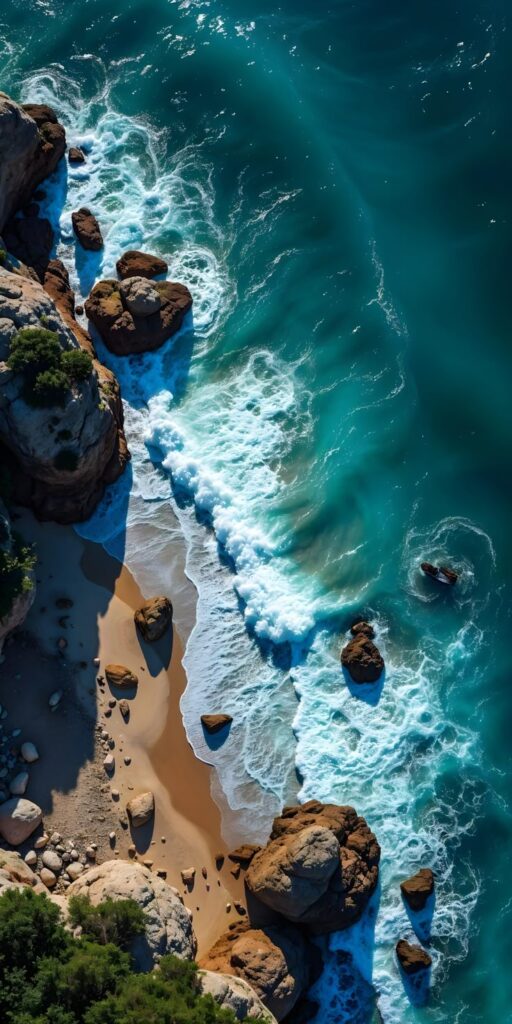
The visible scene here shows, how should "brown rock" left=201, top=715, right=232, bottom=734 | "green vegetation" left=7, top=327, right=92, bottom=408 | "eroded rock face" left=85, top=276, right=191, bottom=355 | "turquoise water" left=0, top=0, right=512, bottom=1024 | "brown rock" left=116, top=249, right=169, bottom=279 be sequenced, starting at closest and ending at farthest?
"green vegetation" left=7, top=327, right=92, bottom=408 < "brown rock" left=201, top=715, right=232, bottom=734 < "turquoise water" left=0, top=0, right=512, bottom=1024 < "eroded rock face" left=85, top=276, right=191, bottom=355 < "brown rock" left=116, top=249, right=169, bottom=279

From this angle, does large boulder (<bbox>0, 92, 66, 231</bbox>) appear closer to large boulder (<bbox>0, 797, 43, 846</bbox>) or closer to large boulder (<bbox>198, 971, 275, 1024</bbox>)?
large boulder (<bbox>0, 797, 43, 846</bbox>)

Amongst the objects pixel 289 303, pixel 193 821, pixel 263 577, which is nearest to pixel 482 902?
pixel 193 821

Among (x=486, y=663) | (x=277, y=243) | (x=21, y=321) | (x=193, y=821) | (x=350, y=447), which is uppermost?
(x=277, y=243)

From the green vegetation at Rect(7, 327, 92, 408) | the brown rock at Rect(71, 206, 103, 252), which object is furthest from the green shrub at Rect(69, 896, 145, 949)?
the brown rock at Rect(71, 206, 103, 252)

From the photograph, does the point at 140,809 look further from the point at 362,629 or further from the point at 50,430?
the point at 50,430

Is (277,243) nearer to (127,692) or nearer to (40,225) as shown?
(40,225)

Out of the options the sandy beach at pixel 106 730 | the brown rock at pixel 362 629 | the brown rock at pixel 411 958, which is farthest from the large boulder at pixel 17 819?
the brown rock at pixel 411 958
